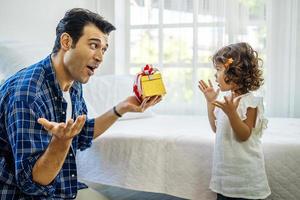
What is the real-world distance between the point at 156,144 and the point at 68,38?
23.6 inches

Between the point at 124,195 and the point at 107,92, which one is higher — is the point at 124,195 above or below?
below

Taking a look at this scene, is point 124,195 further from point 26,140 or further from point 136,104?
point 26,140

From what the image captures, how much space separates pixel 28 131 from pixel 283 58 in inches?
66.1

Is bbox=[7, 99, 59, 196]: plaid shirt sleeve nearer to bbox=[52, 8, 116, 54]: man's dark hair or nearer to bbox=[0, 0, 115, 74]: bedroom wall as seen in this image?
bbox=[52, 8, 116, 54]: man's dark hair

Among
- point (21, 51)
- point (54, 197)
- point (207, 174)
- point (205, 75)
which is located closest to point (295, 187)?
point (207, 174)

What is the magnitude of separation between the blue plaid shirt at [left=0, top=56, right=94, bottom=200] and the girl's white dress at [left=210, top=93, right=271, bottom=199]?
51 centimetres

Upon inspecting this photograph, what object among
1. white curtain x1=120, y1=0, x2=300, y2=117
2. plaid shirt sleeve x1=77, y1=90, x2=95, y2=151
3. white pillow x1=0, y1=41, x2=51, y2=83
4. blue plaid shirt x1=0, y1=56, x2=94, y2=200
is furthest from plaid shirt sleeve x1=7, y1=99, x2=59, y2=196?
white curtain x1=120, y1=0, x2=300, y2=117

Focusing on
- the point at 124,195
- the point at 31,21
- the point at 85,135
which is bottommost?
the point at 124,195

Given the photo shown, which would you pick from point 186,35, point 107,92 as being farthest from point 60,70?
point 186,35

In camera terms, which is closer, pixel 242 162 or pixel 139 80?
pixel 242 162

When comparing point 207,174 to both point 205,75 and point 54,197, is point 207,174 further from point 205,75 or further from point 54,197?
point 205,75

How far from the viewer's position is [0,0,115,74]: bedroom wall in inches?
70.0

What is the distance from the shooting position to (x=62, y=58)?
3.61 ft

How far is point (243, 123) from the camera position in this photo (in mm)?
1168
